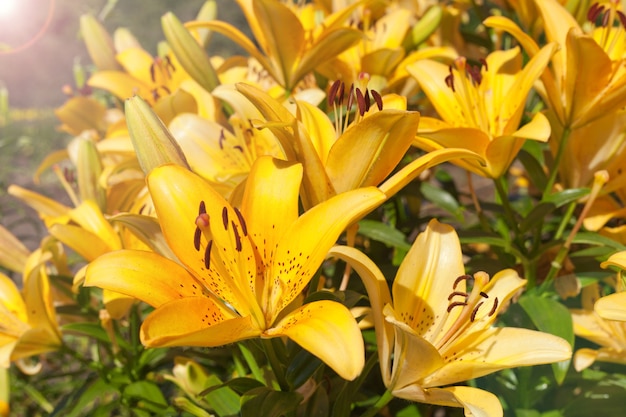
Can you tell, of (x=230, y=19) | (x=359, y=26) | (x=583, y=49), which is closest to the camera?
(x=583, y=49)

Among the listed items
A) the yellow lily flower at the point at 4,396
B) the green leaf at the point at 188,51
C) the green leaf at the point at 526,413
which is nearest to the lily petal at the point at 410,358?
the green leaf at the point at 526,413

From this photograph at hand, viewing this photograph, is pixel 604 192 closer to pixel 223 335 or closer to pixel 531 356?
pixel 531 356

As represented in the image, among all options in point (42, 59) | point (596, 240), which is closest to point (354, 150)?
point (596, 240)

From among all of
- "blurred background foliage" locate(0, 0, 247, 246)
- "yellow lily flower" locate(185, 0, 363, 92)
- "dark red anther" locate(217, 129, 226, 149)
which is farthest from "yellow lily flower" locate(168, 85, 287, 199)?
"blurred background foliage" locate(0, 0, 247, 246)

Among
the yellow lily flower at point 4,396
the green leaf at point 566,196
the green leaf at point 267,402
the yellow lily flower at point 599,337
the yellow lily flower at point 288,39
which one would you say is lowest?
the yellow lily flower at point 4,396

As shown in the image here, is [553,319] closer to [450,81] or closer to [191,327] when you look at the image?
[450,81]

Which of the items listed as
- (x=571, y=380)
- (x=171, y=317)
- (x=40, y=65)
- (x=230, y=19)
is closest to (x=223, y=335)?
(x=171, y=317)

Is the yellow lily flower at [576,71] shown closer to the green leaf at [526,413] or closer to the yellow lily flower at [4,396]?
the green leaf at [526,413]
